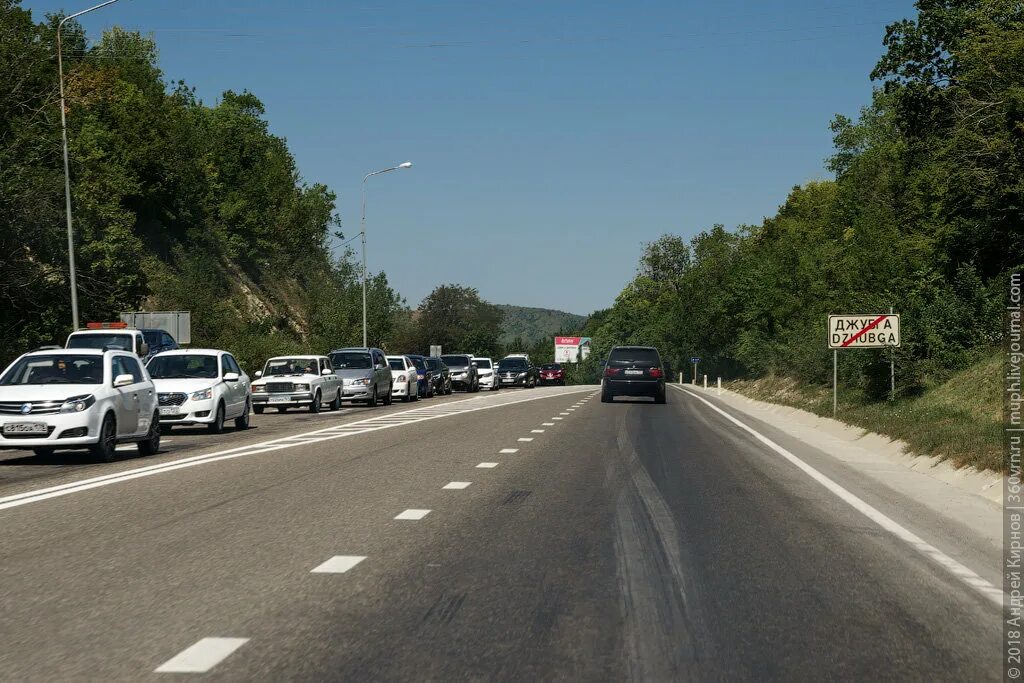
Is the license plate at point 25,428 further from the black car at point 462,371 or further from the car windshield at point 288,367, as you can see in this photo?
the black car at point 462,371

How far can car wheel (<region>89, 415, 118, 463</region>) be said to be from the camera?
17.5 m

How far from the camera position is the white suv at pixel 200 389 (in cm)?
2478

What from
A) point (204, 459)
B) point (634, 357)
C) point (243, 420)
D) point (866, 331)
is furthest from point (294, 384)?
point (204, 459)

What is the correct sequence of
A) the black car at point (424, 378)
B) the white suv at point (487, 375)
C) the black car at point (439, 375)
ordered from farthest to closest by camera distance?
the white suv at point (487, 375), the black car at point (439, 375), the black car at point (424, 378)

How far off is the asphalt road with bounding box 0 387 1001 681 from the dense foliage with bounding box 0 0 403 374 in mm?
24778

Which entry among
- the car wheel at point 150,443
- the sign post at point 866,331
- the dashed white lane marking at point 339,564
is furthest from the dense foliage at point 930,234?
the dashed white lane marking at point 339,564

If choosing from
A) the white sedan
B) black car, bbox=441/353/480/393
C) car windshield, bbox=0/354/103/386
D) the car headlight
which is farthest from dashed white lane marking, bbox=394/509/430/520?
black car, bbox=441/353/480/393

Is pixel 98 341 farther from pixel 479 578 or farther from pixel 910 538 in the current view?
pixel 479 578

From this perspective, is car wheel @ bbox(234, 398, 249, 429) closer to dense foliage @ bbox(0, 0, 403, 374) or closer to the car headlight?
the car headlight

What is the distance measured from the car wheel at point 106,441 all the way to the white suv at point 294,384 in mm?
16578

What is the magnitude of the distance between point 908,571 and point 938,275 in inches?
1036

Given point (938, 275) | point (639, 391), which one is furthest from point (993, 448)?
point (639, 391)

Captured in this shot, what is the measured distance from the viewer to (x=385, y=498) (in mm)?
12367

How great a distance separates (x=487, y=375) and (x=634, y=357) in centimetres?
2863
